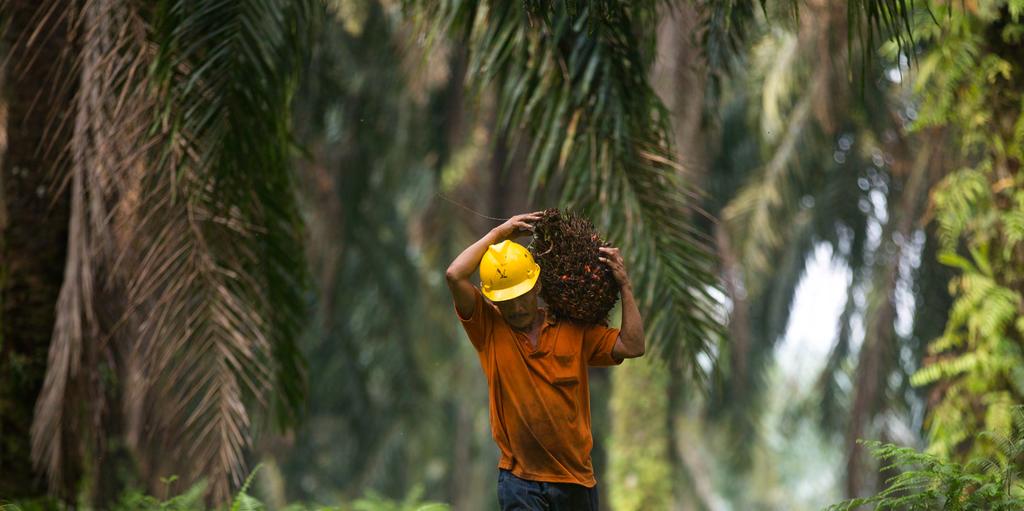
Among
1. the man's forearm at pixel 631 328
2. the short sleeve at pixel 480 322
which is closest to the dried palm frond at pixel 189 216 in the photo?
the short sleeve at pixel 480 322

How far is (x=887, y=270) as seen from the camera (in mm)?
14680

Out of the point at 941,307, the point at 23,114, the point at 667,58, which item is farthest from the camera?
the point at 941,307

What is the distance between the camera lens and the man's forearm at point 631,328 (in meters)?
5.01

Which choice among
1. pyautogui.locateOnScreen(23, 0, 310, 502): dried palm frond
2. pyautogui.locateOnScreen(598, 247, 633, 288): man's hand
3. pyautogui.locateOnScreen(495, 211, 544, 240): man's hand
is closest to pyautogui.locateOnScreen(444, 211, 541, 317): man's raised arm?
pyautogui.locateOnScreen(495, 211, 544, 240): man's hand

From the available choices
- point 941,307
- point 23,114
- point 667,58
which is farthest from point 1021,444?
point 941,307

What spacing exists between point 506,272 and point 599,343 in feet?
1.66

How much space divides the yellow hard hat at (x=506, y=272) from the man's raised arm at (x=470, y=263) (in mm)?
40

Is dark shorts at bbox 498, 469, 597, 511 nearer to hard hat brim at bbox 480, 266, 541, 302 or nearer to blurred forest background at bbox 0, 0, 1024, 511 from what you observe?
hard hat brim at bbox 480, 266, 541, 302

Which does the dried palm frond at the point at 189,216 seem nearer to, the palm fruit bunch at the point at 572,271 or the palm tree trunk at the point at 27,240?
the palm tree trunk at the point at 27,240

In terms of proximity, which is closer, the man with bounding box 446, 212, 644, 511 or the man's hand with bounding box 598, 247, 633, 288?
the man with bounding box 446, 212, 644, 511

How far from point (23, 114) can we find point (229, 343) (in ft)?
7.97

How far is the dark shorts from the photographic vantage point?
16.3ft

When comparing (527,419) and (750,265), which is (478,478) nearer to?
(750,265)

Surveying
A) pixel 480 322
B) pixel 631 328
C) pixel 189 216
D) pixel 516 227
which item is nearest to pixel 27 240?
pixel 189 216
